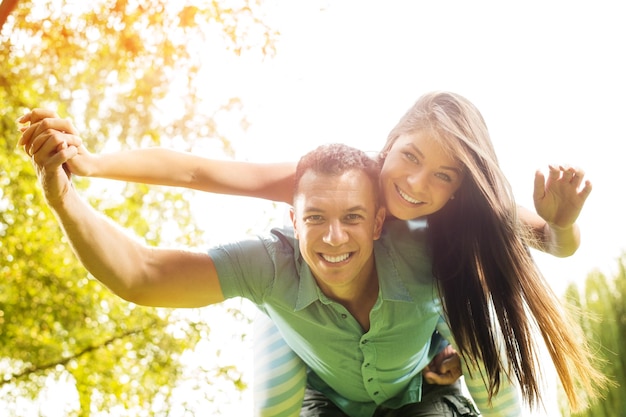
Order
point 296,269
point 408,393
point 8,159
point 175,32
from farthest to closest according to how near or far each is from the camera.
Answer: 1. point 8,159
2. point 175,32
3. point 408,393
4. point 296,269

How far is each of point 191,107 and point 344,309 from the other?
2.99 metres

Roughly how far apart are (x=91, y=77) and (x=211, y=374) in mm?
2080

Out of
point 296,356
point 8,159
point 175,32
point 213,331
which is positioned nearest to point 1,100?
point 8,159

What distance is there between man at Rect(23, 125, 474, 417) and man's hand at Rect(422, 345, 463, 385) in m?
0.16

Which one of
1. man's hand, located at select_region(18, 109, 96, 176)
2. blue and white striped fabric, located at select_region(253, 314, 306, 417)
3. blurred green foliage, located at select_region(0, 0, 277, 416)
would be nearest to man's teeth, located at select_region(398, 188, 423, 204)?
blue and white striped fabric, located at select_region(253, 314, 306, 417)

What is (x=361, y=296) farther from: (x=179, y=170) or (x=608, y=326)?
(x=608, y=326)

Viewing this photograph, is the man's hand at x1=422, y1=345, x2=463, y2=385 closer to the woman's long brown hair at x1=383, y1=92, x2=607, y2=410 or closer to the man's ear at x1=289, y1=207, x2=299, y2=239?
the woman's long brown hair at x1=383, y1=92, x2=607, y2=410

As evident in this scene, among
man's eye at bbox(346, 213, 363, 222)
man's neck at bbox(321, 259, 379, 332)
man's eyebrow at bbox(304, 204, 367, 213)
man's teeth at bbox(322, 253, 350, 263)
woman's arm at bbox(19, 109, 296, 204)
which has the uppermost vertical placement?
woman's arm at bbox(19, 109, 296, 204)

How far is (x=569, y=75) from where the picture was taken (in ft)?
12.9

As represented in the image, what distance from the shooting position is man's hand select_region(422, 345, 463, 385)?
1.93 metres

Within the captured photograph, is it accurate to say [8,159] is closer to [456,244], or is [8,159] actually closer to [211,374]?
[211,374]

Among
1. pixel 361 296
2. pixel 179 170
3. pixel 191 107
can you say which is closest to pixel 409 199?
pixel 361 296

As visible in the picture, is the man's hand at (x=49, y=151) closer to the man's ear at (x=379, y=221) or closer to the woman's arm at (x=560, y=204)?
the man's ear at (x=379, y=221)

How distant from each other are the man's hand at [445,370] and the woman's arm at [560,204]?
0.42 metres
